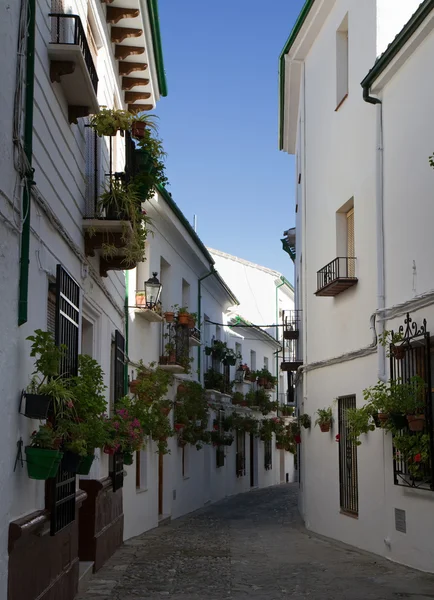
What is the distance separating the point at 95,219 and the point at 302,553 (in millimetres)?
6039

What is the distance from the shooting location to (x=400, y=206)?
1096 cm

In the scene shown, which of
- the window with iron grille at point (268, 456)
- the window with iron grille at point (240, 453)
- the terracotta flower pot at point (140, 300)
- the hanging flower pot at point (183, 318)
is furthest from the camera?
the window with iron grille at point (268, 456)

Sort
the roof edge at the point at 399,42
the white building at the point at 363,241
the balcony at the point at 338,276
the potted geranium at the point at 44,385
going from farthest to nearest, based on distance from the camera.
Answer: the balcony at the point at 338,276 < the white building at the point at 363,241 < the roof edge at the point at 399,42 < the potted geranium at the point at 44,385

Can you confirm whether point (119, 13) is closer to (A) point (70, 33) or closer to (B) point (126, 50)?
(B) point (126, 50)

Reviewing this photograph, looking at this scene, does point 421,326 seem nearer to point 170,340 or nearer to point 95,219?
point 95,219

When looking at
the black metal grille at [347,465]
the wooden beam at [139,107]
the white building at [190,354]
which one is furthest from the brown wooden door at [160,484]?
the wooden beam at [139,107]

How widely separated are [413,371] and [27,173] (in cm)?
568

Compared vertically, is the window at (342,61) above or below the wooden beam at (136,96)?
above

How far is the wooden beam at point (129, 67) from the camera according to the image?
13.5 metres

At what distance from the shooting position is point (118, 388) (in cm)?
1260

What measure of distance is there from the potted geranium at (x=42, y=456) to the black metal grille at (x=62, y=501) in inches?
33.5

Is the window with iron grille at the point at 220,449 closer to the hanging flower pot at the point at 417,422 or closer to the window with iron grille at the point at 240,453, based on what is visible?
the window with iron grille at the point at 240,453

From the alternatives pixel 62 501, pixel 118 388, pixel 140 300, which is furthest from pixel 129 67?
pixel 62 501

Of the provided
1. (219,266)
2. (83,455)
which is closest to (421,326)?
(83,455)
